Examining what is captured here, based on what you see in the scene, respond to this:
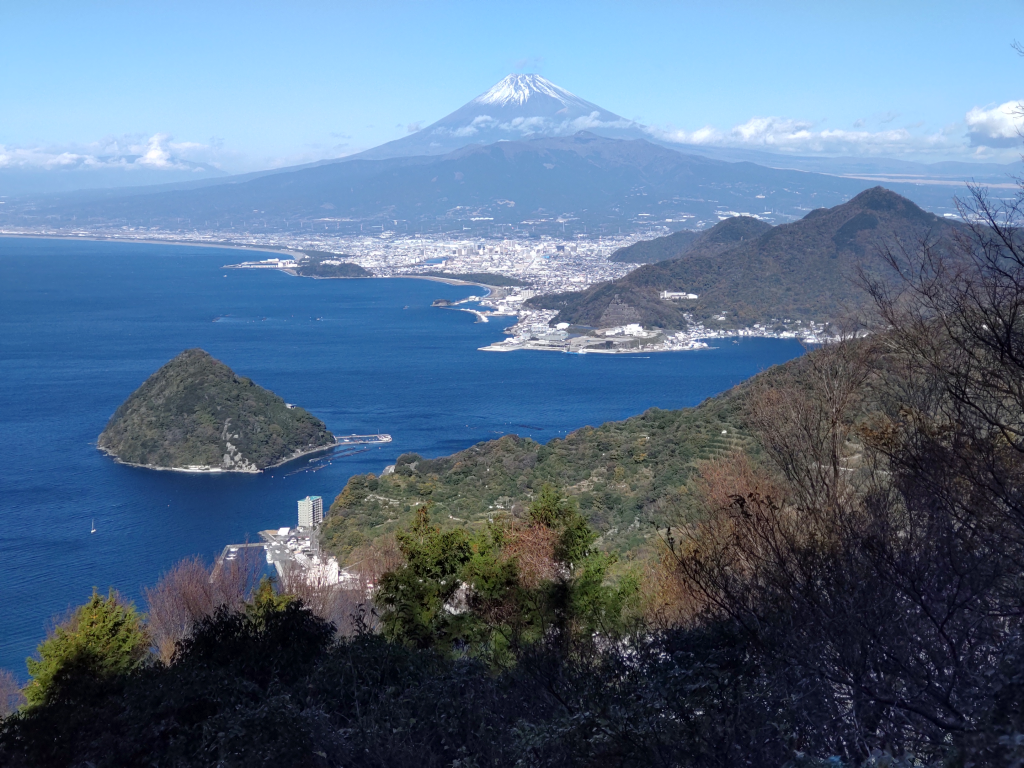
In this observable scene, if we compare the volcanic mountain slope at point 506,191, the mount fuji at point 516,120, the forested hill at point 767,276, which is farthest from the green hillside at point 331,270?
the mount fuji at point 516,120

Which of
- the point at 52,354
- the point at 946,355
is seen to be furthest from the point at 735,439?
the point at 52,354

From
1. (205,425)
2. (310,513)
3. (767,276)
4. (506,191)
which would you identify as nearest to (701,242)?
(767,276)

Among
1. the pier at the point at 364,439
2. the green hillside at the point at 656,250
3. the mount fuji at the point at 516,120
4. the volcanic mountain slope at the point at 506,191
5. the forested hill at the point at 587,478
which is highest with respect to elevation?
the mount fuji at the point at 516,120

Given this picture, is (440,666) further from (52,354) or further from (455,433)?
(52,354)

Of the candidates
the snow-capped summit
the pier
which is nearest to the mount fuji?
the snow-capped summit

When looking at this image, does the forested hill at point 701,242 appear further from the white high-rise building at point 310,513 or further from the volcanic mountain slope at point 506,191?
the white high-rise building at point 310,513

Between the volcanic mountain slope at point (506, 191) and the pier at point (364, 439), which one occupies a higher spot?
the volcanic mountain slope at point (506, 191)

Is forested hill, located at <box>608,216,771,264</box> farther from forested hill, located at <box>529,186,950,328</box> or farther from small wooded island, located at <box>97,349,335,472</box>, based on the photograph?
small wooded island, located at <box>97,349,335,472</box>
